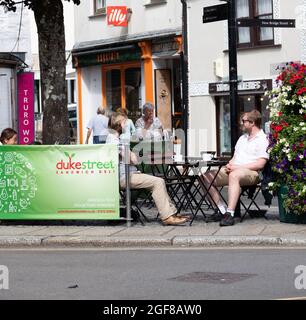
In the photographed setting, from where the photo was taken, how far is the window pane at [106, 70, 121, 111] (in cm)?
3136

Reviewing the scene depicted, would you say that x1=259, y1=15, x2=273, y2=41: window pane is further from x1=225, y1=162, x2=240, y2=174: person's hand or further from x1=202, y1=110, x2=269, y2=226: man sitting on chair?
x1=225, y1=162, x2=240, y2=174: person's hand

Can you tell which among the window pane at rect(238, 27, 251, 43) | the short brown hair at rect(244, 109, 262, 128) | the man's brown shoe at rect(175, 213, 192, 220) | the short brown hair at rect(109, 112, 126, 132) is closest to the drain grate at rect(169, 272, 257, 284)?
the man's brown shoe at rect(175, 213, 192, 220)

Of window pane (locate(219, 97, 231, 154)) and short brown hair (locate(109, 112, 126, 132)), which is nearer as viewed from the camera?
short brown hair (locate(109, 112, 126, 132))

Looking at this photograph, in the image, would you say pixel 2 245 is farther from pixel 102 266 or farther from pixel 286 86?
pixel 286 86

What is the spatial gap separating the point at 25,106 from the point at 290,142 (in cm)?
904

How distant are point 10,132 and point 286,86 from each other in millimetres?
4375

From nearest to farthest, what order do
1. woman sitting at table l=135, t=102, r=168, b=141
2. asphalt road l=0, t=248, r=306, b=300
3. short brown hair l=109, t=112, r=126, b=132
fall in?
asphalt road l=0, t=248, r=306, b=300, short brown hair l=109, t=112, r=126, b=132, woman sitting at table l=135, t=102, r=168, b=141

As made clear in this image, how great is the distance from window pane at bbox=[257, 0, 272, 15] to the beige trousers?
11831mm

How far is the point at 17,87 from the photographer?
2092cm

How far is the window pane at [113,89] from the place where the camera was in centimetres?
3136

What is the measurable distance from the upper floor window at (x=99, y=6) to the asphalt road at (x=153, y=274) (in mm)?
19736

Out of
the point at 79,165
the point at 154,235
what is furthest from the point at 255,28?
the point at 154,235

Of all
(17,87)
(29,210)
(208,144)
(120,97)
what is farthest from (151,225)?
(120,97)

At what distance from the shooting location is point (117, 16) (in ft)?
97.8
